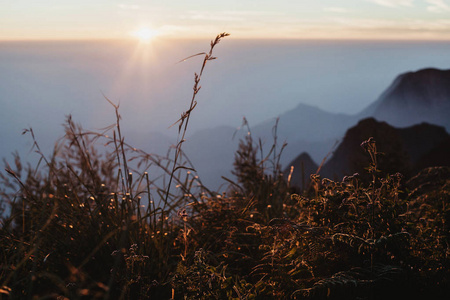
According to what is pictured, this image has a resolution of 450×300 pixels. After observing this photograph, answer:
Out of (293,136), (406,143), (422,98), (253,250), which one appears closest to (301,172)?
(253,250)

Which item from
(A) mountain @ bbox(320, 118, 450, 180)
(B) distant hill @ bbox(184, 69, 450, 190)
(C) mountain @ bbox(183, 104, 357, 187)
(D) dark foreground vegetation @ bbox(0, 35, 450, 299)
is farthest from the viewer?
(C) mountain @ bbox(183, 104, 357, 187)

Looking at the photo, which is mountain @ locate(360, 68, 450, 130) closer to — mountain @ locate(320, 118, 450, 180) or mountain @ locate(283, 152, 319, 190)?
mountain @ locate(283, 152, 319, 190)

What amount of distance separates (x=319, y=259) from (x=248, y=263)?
1.70 feet

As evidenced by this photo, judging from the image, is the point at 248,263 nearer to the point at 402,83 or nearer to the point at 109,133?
the point at 109,133

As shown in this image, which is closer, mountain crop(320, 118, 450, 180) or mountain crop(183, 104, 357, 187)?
mountain crop(320, 118, 450, 180)

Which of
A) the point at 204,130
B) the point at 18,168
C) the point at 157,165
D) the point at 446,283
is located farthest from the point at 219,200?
the point at 204,130

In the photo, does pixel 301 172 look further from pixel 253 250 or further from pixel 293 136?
pixel 293 136

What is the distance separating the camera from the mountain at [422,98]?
45.2m

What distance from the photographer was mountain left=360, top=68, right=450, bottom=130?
45.2 m

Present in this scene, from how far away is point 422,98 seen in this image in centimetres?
4916

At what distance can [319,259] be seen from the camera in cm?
204

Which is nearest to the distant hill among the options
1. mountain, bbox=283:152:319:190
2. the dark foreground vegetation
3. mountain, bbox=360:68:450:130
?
mountain, bbox=360:68:450:130

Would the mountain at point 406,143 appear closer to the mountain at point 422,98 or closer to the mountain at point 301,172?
the mountain at point 301,172

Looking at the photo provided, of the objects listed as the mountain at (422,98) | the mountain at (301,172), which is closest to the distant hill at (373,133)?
the mountain at (422,98)
